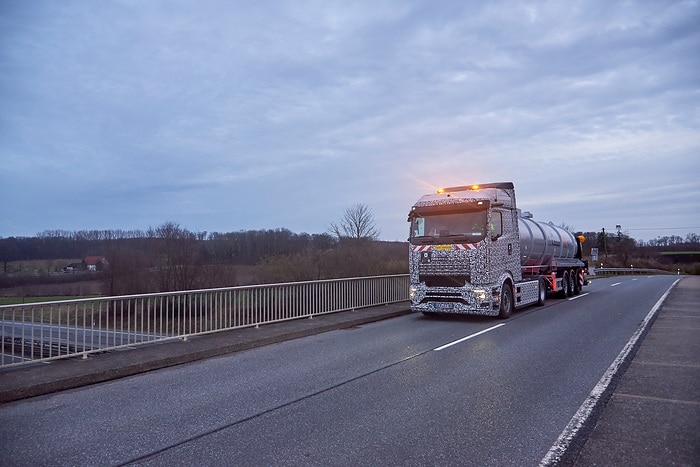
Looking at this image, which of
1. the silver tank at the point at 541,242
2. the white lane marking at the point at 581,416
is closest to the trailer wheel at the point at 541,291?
the silver tank at the point at 541,242

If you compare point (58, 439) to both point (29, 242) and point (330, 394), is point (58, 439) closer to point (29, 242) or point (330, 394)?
point (330, 394)

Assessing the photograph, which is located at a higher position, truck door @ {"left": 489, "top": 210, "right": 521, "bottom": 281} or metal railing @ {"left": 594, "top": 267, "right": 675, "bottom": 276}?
truck door @ {"left": 489, "top": 210, "right": 521, "bottom": 281}

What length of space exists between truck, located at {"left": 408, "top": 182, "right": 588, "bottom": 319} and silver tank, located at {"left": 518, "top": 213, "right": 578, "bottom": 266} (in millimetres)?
653

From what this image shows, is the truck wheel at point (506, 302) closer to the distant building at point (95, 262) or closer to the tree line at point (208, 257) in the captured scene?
the tree line at point (208, 257)

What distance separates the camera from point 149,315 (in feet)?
31.2

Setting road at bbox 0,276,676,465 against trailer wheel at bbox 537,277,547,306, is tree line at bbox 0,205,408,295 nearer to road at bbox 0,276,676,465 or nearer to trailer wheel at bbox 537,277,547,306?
trailer wheel at bbox 537,277,547,306

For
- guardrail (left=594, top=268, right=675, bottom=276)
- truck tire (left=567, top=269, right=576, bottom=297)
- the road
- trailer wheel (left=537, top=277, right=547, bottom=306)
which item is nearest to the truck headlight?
the road

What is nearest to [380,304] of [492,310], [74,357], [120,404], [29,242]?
[492,310]

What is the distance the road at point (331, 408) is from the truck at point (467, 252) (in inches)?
139

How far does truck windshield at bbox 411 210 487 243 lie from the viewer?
1307cm

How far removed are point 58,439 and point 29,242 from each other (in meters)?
21.1

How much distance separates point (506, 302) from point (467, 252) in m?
2.20

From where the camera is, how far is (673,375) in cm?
688

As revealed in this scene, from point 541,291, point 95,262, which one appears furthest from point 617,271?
point 95,262
